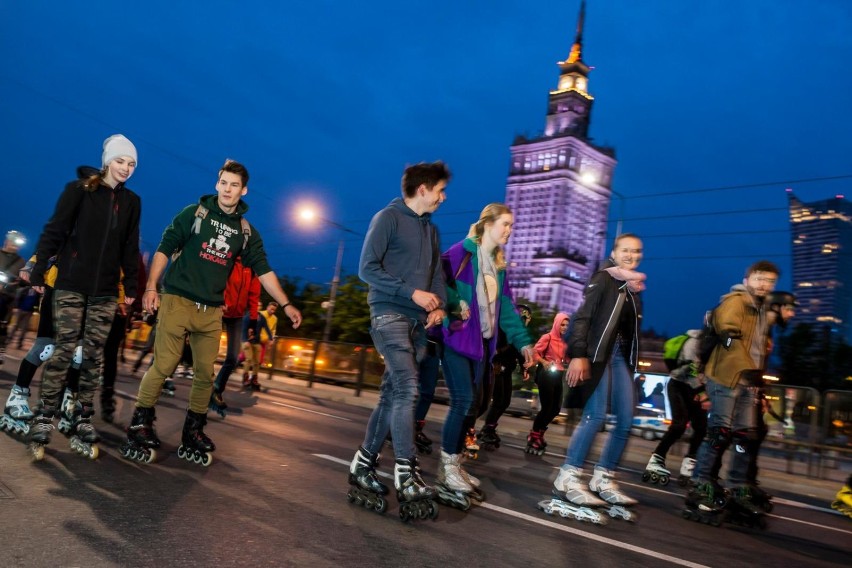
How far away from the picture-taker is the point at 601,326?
16.9 feet

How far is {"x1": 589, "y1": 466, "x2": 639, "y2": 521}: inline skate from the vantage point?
517 centimetres

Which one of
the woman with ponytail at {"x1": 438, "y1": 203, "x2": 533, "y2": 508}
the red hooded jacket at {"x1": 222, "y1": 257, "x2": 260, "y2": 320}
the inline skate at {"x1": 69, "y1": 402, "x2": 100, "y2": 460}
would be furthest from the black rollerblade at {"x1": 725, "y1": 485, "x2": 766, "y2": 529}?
the red hooded jacket at {"x1": 222, "y1": 257, "x2": 260, "y2": 320}

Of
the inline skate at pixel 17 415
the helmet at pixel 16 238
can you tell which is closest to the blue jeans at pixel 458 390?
the inline skate at pixel 17 415

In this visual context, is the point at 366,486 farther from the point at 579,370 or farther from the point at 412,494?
the point at 579,370

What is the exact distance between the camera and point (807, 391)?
34.5 feet

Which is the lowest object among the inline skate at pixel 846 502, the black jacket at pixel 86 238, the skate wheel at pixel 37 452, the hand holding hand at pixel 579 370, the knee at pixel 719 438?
the skate wheel at pixel 37 452

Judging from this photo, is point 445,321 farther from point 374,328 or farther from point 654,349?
point 654,349

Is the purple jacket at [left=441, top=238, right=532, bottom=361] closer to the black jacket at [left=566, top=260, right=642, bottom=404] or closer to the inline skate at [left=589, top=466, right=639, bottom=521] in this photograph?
the black jacket at [left=566, top=260, right=642, bottom=404]

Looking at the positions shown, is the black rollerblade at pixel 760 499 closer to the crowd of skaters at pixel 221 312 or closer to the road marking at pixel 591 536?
the crowd of skaters at pixel 221 312

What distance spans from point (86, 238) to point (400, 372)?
7.54 feet

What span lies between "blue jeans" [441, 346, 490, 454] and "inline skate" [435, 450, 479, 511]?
0.07m

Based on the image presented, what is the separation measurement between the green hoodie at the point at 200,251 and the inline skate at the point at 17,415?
4.50 ft

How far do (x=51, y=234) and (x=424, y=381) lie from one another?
3.26m

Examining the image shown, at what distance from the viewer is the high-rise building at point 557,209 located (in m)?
166
